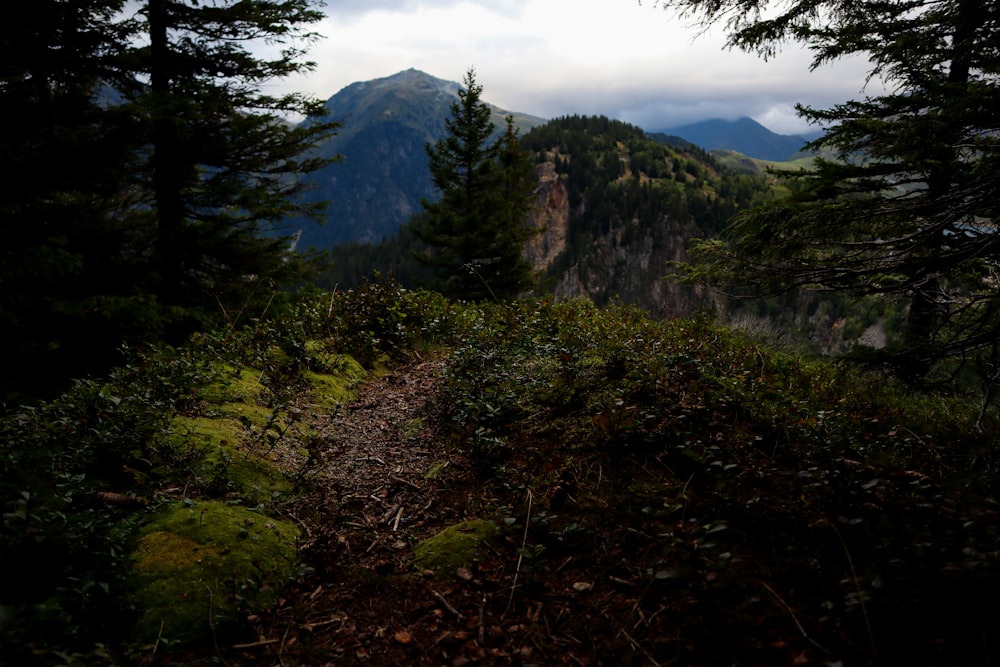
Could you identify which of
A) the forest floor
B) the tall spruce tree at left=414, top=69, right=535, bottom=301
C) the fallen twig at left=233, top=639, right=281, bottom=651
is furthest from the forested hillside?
the fallen twig at left=233, top=639, right=281, bottom=651

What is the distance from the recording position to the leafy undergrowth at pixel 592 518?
7.48ft

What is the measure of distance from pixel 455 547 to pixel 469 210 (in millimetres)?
23054

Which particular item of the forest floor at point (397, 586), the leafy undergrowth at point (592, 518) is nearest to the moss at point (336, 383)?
the leafy undergrowth at point (592, 518)

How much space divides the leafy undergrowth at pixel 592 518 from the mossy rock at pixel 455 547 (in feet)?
0.07

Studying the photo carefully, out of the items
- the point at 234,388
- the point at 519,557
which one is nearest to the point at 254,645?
the point at 519,557

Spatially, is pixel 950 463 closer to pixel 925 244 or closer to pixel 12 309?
pixel 925 244

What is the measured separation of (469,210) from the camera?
25141 millimetres

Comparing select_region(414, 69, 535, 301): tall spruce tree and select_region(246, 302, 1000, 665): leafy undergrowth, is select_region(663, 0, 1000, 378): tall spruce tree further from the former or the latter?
select_region(414, 69, 535, 301): tall spruce tree

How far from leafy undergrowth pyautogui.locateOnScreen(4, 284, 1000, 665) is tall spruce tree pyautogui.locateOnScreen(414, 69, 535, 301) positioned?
1836 cm

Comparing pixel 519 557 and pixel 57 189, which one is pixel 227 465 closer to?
pixel 519 557

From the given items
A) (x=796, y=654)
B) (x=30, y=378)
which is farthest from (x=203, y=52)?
(x=796, y=654)

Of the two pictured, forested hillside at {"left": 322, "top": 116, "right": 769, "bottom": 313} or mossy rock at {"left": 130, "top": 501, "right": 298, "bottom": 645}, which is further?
forested hillside at {"left": 322, "top": 116, "right": 769, "bottom": 313}

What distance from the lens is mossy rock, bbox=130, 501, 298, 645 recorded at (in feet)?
8.63

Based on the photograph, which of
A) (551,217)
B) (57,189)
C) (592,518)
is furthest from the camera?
(551,217)
